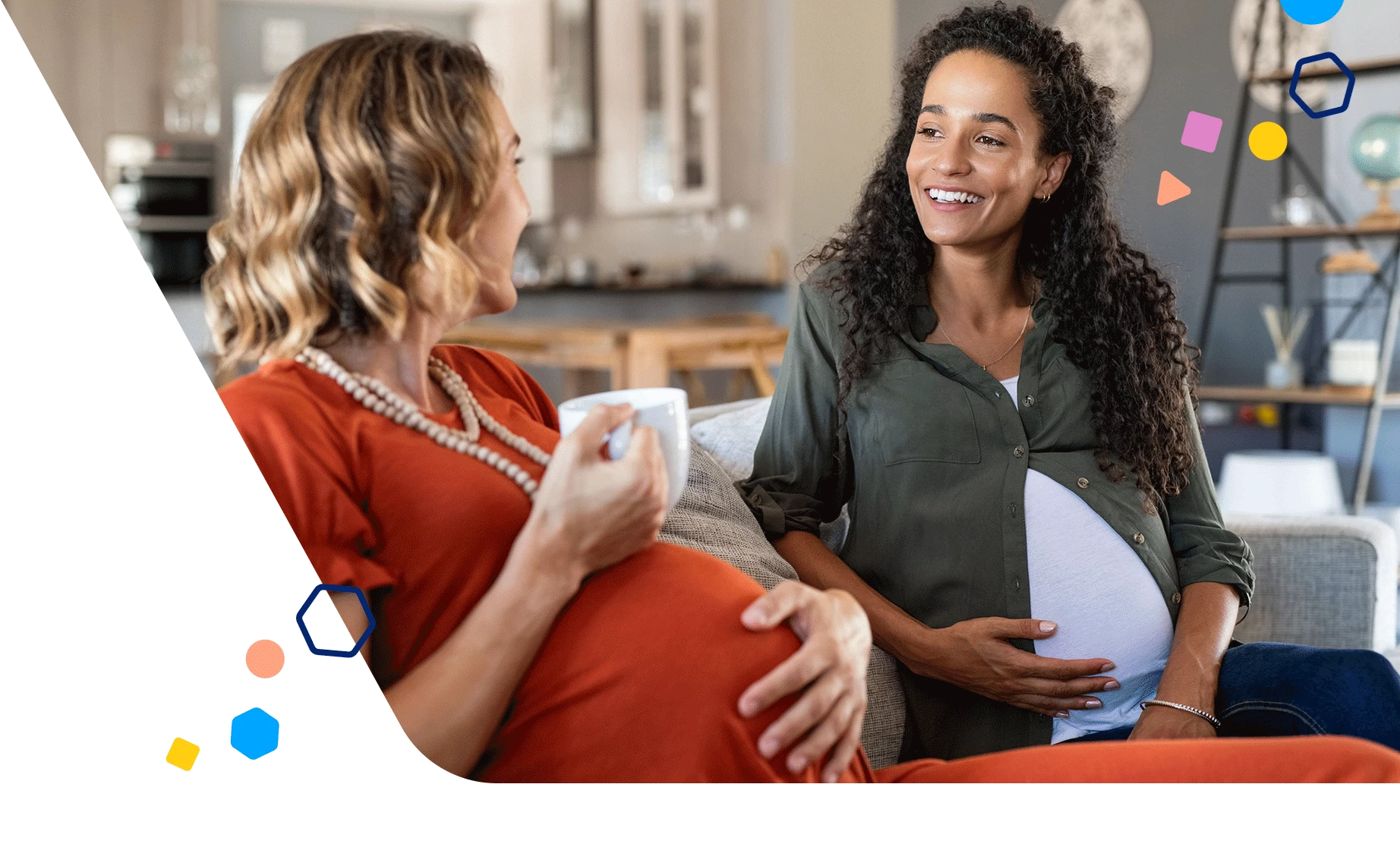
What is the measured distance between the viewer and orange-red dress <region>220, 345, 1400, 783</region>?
1.67 ft

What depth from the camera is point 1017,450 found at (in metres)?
0.80

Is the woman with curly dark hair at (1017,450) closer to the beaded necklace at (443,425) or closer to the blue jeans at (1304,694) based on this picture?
the blue jeans at (1304,694)

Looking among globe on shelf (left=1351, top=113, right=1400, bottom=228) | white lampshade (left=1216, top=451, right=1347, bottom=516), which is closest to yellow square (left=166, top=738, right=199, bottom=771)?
globe on shelf (left=1351, top=113, right=1400, bottom=228)

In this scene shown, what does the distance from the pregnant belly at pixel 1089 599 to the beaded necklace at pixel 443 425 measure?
1.19ft

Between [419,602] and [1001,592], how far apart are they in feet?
1.31

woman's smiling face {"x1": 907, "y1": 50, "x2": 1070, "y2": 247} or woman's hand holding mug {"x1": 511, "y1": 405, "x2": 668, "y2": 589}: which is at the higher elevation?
woman's smiling face {"x1": 907, "y1": 50, "x2": 1070, "y2": 247}

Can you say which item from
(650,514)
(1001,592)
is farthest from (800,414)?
(650,514)

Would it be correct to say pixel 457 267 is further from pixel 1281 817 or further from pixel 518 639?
pixel 1281 817

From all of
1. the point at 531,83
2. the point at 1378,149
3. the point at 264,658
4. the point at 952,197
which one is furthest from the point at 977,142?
Result: the point at 531,83

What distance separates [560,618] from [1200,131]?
17.9 inches

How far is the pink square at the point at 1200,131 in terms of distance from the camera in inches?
27.5

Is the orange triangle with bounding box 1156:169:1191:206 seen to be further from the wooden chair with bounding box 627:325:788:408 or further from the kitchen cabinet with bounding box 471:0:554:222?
the kitchen cabinet with bounding box 471:0:554:222

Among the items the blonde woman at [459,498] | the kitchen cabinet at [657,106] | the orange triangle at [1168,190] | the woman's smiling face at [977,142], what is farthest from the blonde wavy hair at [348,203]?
the kitchen cabinet at [657,106]
